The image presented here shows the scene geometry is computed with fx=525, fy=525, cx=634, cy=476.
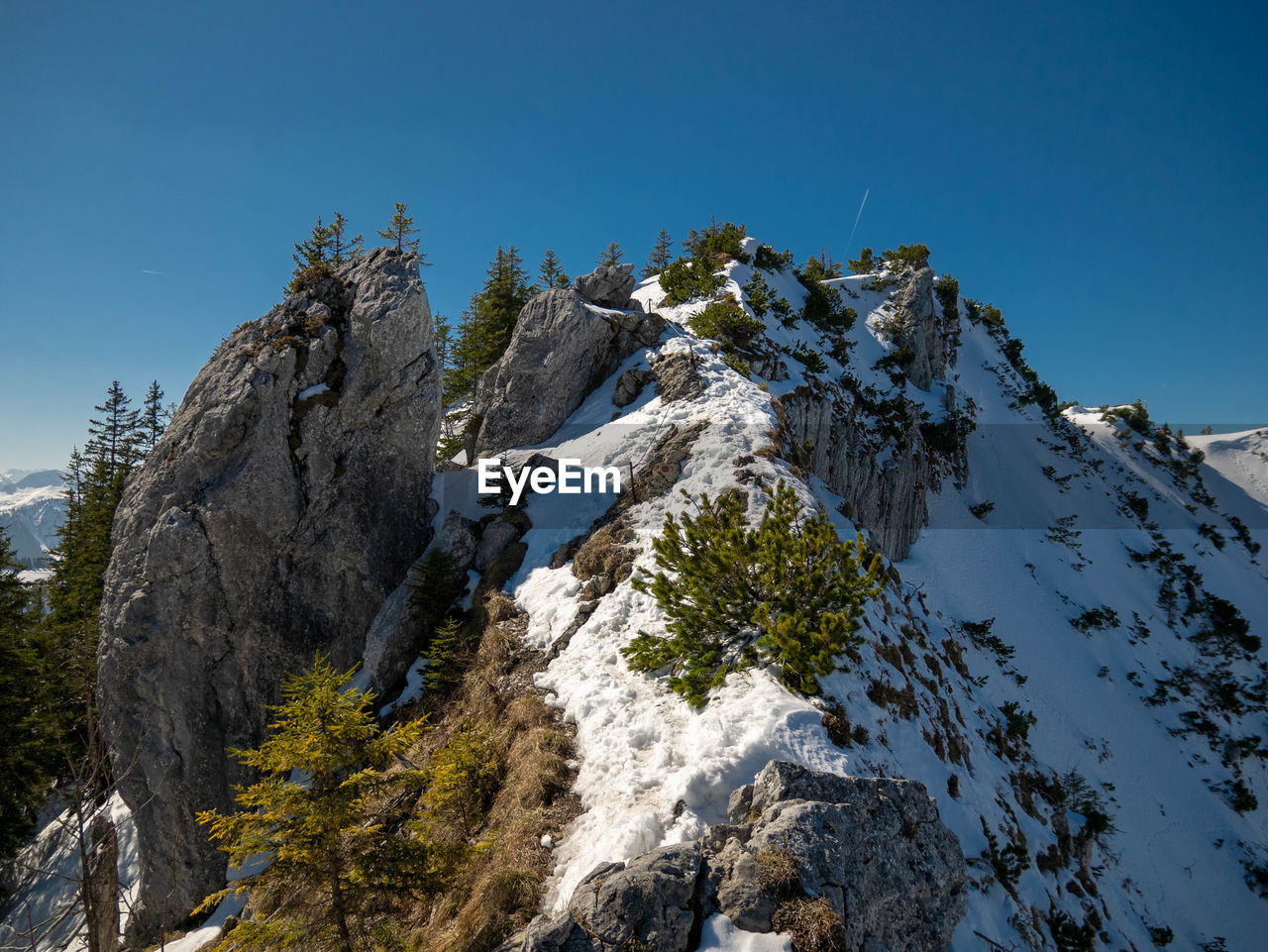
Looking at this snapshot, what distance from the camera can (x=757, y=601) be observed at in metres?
8.62

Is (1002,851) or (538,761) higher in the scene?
(538,761)

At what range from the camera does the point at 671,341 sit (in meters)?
22.7

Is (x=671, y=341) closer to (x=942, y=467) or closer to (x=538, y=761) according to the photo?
(x=538, y=761)

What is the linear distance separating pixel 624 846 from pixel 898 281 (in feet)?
158

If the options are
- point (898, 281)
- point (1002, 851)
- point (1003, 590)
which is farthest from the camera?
point (898, 281)

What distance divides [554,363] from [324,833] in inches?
752

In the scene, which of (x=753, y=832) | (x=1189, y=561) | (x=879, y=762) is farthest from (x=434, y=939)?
(x=1189, y=561)

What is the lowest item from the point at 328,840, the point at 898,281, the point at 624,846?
the point at 624,846

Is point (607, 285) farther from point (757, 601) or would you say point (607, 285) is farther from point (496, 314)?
point (757, 601)

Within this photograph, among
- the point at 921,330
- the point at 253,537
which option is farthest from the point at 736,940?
the point at 921,330

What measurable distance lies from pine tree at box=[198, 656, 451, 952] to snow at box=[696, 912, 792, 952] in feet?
10.3

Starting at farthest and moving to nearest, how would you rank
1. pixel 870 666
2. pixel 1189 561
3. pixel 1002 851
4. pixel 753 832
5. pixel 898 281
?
pixel 898 281 < pixel 1189 561 < pixel 870 666 < pixel 1002 851 < pixel 753 832

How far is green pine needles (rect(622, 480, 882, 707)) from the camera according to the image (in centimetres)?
763

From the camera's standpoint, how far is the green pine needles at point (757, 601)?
763 centimetres
